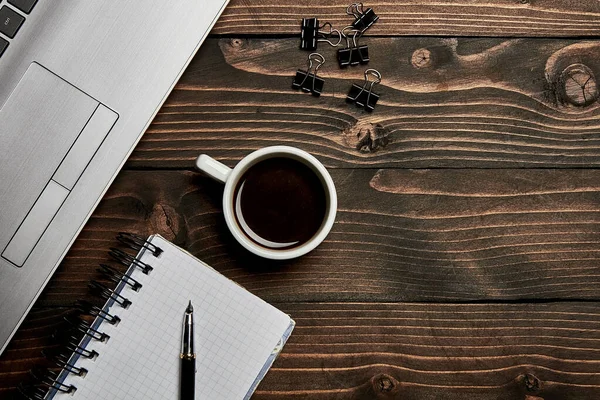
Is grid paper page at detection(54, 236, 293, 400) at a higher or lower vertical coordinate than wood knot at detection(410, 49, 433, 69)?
lower

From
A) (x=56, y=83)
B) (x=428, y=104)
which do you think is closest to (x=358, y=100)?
(x=428, y=104)

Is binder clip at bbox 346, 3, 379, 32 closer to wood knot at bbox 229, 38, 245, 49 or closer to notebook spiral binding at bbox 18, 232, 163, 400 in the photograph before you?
wood knot at bbox 229, 38, 245, 49

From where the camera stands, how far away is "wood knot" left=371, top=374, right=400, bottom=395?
0.68m

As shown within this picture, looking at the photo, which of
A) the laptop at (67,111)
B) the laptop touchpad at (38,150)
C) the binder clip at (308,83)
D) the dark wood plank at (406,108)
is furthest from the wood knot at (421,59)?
the laptop touchpad at (38,150)

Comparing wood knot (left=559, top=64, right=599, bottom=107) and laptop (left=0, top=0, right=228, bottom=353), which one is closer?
laptop (left=0, top=0, right=228, bottom=353)

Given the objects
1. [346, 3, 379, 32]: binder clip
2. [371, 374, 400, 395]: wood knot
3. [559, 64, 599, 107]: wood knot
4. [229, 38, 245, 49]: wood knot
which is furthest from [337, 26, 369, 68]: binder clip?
[371, 374, 400, 395]: wood knot

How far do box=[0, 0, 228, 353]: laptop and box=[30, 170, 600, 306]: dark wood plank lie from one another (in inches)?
2.3

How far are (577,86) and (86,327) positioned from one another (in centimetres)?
61

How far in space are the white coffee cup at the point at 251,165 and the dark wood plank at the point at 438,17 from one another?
0.16 metres

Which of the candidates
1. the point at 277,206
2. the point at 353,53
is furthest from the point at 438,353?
the point at 353,53

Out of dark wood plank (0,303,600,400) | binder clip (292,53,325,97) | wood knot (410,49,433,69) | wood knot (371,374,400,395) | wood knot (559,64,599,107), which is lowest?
wood knot (371,374,400,395)

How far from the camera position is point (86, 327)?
24.9 inches

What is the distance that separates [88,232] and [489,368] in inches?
→ 18.8

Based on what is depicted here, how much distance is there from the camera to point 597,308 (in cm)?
70
